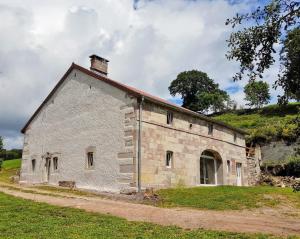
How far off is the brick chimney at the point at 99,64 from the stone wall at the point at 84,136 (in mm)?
1819

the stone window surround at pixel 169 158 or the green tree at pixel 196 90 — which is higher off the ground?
the green tree at pixel 196 90

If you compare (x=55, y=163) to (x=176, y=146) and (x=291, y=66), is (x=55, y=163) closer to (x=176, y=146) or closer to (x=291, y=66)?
(x=176, y=146)

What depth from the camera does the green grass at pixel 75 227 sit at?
9.58 metres

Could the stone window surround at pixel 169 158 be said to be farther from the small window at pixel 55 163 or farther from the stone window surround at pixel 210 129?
the small window at pixel 55 163

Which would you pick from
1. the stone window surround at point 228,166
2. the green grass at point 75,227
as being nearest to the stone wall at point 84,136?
the green grass at point 75,227

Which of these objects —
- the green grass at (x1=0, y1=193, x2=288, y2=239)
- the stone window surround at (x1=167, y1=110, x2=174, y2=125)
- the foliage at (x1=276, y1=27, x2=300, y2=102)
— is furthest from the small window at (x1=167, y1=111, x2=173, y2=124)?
the foliage at (x1=276, y1=27, x2=300, y2=102)

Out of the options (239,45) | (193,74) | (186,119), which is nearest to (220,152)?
(186,119)

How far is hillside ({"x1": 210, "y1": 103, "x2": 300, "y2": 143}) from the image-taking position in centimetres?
3909

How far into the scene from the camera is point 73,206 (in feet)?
50.3

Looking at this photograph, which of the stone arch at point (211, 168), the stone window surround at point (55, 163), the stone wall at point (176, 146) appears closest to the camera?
the stone wall at point (176, 146)

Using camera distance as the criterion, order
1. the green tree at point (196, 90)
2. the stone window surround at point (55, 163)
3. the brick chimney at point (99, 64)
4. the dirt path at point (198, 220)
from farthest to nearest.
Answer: the green tree at point (196, 90)
the brick chimney at point (99, 64)
the stone window surround at point (55, 163)
the dirt path at point (198, 220)

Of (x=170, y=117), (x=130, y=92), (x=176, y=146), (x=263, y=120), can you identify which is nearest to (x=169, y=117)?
(x=170, y=117)

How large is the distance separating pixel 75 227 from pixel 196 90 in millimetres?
70518

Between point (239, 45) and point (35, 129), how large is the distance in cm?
2376
